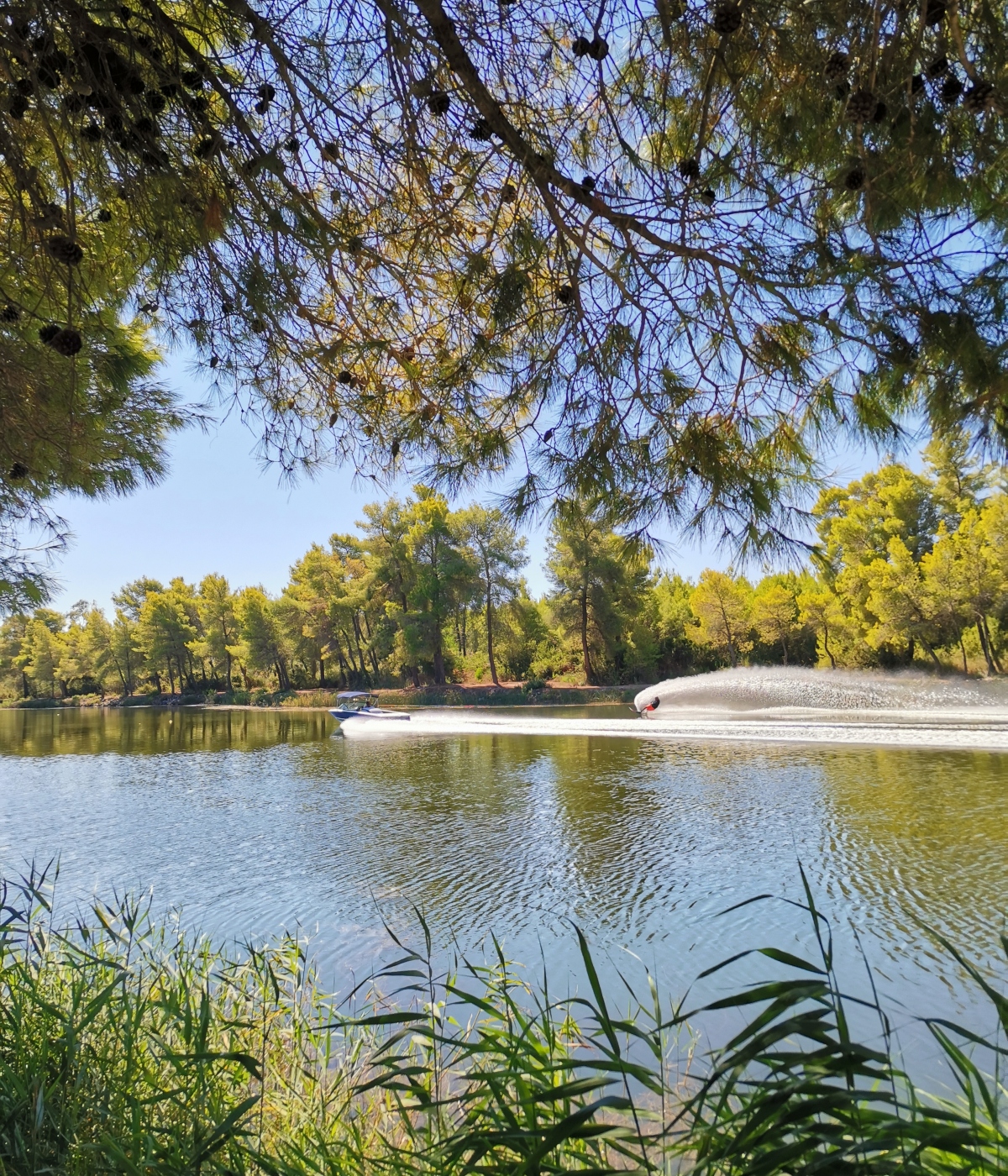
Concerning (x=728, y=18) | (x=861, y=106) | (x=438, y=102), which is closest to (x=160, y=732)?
(x=438, y=102)

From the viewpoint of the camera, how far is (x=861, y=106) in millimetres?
2080

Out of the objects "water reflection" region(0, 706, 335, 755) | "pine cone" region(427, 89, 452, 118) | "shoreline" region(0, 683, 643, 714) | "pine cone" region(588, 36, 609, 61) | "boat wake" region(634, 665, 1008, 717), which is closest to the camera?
"pine cone" region(588, 36, 609, 61)

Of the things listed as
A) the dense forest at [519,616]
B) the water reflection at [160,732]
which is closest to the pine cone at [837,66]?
the dense forest at [519,616]

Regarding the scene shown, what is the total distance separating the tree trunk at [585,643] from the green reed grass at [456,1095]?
2820cm

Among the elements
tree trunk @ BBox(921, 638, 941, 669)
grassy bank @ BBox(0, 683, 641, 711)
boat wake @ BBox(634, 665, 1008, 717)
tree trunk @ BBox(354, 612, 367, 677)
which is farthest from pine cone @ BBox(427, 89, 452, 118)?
tree trunk @ BBox(354, 612, 367, 677)

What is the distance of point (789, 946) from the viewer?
523cm

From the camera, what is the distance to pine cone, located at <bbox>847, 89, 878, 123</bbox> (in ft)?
6.78

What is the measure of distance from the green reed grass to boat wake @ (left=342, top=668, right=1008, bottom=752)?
474 inches

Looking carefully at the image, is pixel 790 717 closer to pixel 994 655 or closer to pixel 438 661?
pixel 994 655

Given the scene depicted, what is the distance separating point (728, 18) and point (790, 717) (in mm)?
17959

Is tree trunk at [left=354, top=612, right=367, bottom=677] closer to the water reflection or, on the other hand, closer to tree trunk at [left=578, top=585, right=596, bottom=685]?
the water reflection

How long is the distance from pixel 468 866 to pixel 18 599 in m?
5.07

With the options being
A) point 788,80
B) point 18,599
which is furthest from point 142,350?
point 788,80

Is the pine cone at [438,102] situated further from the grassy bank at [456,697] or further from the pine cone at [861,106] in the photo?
the grassy bank at [456,697]
